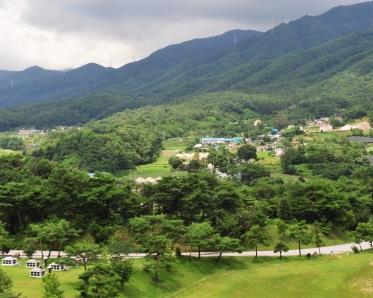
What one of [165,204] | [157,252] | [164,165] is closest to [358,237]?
[165,204]

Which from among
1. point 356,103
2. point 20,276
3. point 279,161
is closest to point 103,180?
point 20,276

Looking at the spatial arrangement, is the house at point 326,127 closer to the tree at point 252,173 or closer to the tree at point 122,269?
the tree at point 252,173

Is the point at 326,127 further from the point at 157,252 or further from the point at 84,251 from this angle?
the point at 84,251

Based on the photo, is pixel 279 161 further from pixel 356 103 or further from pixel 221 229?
pixel 356 103

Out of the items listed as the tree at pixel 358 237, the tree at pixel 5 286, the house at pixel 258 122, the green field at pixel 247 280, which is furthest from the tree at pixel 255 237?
the house at pixel 258 122

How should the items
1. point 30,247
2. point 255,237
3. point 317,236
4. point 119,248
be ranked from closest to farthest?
point 119,248 → point 30,247 → point 255,237 → point 317,236

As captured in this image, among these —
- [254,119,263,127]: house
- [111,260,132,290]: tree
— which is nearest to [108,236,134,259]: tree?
[111,260,132,290]: tree
